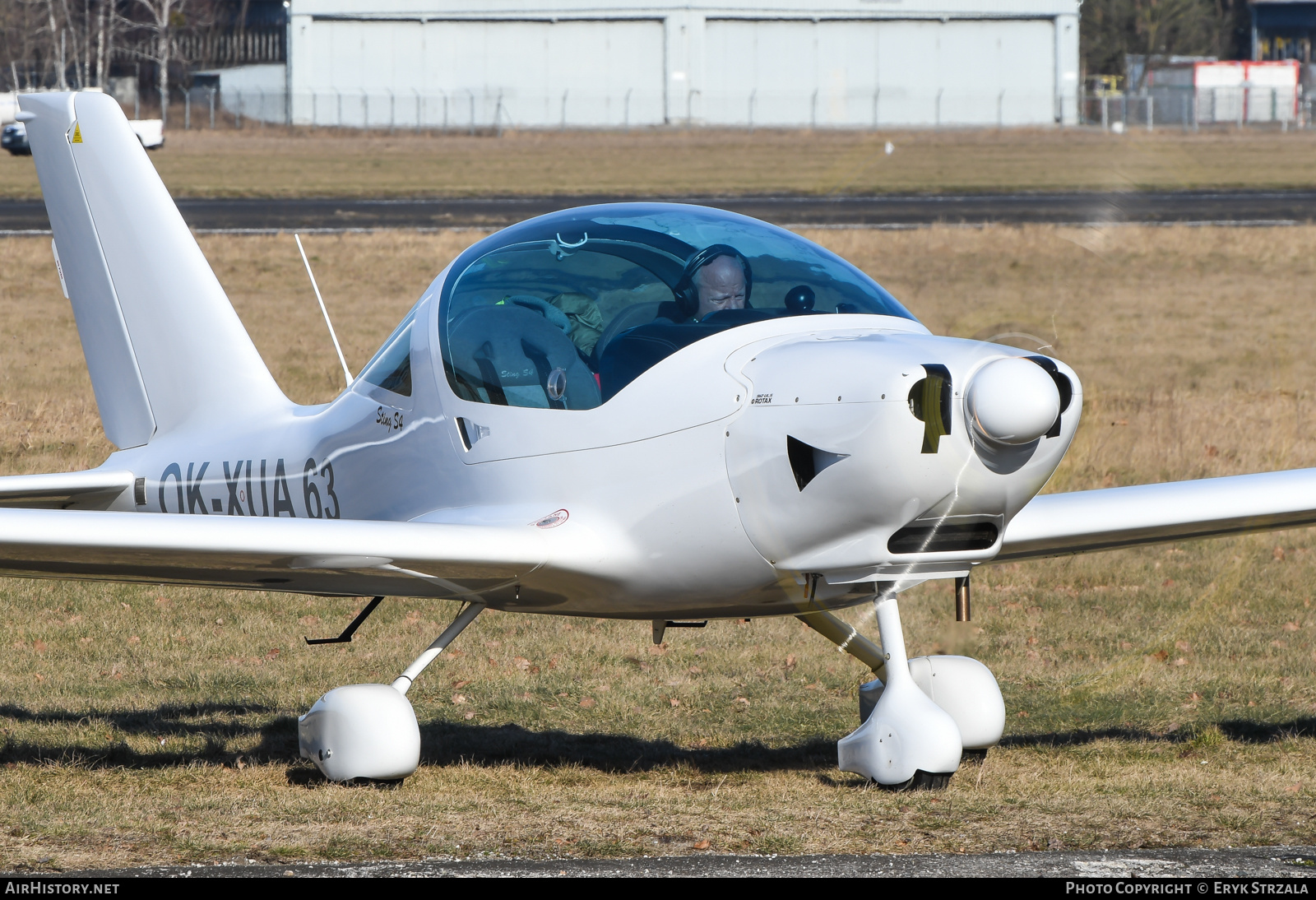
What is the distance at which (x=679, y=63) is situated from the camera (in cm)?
6994

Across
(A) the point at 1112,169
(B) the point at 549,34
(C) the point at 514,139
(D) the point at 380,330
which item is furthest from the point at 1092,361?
(B) the point at 549,34

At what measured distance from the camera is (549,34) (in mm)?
70875

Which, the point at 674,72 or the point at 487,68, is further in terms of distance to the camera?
the point at 487,68

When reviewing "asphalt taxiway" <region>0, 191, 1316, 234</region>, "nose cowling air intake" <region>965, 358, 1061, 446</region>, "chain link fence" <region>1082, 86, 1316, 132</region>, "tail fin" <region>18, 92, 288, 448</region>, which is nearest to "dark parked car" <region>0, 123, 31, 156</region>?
"asphalt taxiway" <region>0, 191, 1316, 234</region>

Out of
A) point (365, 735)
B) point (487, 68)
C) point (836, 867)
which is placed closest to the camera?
point (836, 867)

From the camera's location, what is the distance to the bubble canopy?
5.65 m

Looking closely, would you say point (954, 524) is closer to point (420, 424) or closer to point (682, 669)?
point (420, 424)

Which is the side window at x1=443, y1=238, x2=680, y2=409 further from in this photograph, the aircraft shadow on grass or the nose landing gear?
the aircraft shadow on grass

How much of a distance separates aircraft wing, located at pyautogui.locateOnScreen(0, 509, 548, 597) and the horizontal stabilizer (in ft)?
4.09

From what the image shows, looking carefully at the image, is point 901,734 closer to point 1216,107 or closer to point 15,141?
point 15,141

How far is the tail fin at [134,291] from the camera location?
7.99 metres

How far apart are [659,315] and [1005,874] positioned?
2186 mm

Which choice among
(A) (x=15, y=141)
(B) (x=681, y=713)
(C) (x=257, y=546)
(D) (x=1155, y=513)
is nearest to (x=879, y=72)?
(A) (x=15, y=141)

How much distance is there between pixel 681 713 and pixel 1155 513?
8.67ft
